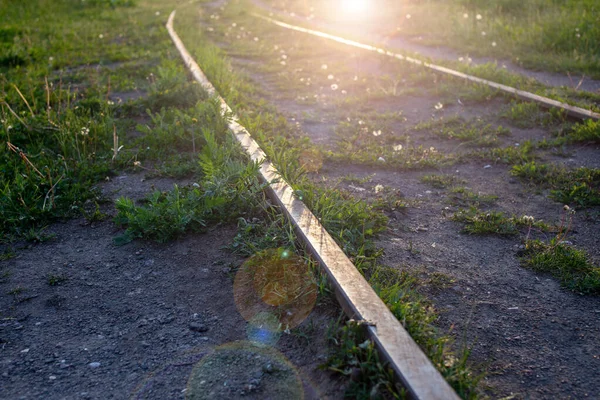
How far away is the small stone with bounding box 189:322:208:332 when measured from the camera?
2.42 metres

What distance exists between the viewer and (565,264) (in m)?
2.87

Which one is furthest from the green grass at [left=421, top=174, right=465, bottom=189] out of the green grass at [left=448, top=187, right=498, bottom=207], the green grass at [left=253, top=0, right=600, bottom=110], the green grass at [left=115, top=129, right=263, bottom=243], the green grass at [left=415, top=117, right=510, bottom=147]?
the green grass at [left=253, top=0, right=600, bottom=110]

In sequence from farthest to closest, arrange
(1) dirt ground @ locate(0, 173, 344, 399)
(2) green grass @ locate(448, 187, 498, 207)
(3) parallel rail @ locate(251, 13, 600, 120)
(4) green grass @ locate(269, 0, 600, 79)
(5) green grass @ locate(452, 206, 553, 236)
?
1. (4) green grass @ locate(269, 0, 600, 79)
2. (3) parallel rail @ locate(251, 13, 600, 120)
3. (2) green grass @ locate(448, 187, 498, 207)
4. (5) green grass @ locate(452, 206, 553, 236)
5. (1) dirt ground @ locate(0, 173, 344, 399)

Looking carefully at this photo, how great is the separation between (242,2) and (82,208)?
15.1 metres

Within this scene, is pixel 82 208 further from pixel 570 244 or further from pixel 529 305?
pixel 570 244

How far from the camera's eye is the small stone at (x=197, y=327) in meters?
2.42

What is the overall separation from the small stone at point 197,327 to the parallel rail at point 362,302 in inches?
23.7

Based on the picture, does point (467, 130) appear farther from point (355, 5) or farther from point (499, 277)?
point (355, 5)

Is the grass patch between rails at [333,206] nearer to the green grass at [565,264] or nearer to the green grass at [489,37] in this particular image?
the green grass at [565,264]

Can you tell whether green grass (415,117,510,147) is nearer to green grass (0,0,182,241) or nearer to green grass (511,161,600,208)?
green grass (511,161,600,208)

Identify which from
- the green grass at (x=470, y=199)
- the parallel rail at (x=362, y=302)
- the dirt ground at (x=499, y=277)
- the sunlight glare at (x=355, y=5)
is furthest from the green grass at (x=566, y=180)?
the sunlight glare at (x=355, y=5)

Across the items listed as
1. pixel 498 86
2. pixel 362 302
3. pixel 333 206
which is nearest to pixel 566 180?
pixel 333 206

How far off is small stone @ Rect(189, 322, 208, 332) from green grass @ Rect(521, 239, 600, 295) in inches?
68.1

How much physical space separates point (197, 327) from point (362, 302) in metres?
0.77
